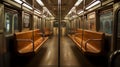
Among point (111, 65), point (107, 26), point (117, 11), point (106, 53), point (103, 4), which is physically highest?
point (103, 4)

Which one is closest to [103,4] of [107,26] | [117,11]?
[107,26]

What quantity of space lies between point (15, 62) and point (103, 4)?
3.46 m

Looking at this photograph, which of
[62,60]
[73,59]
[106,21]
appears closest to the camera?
[106,21]

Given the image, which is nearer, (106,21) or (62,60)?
(106,21)

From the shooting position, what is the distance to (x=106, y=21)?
5359 mm

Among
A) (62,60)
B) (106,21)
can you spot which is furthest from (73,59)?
(106,21)

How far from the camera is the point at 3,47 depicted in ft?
13.8

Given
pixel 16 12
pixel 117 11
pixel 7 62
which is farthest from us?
pixel 16 12

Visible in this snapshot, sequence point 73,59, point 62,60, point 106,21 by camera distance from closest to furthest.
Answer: point 106,21, point 62,60, point 73,59

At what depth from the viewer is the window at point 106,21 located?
5.07m

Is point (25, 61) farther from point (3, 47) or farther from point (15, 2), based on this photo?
point (15, 2)

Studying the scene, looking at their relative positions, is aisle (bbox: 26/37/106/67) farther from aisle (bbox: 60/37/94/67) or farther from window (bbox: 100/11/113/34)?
window (bbox: 100/11/113/34)

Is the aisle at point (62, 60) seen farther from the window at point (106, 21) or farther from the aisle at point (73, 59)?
the window at point (106, 21)

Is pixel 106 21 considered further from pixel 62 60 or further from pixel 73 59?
pixel 62 60
